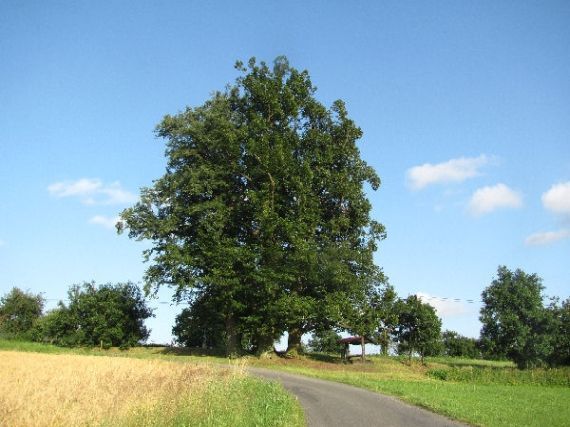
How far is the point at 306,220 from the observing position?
131 ft

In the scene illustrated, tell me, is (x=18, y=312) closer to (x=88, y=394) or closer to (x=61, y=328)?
(x=61, y=328)

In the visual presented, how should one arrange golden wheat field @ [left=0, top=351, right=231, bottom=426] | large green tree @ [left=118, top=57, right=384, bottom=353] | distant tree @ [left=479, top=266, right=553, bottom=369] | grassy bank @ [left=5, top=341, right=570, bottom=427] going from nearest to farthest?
golden wheat field @ [left=0, top=351, right=231, bottom=426] → grassy bank @ [left=5, top=341, right=570, bottom=427] → large green tree @ [left=118, top=57, right=384, bottom=353] → distant tree @ [left=479, top=266, right=553, bottom=369]

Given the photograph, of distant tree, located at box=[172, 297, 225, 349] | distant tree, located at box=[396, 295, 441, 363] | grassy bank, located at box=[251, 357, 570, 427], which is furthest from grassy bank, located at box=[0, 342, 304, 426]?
distant tree, located at box=[396, 295, 441, 363]

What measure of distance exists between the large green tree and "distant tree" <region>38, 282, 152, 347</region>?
11789 millimetres


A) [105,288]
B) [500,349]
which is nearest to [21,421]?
[105,288]

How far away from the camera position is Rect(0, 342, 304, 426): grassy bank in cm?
1138

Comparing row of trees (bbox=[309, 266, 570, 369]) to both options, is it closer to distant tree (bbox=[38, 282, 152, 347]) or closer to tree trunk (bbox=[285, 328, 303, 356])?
tree trunk (bbox=[285, 328, 303, 356])

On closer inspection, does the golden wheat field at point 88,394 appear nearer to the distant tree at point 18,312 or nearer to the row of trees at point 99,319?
the row of trees at point 99,319

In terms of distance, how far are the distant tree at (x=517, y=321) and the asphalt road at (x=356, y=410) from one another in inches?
1844

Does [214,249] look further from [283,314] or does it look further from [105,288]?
[105,288]

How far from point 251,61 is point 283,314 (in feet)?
73.4

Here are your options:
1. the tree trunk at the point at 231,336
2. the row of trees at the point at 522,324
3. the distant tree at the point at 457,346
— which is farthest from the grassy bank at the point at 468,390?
the distant tree at the point at 457,346

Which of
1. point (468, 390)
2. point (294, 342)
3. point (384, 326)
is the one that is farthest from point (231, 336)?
point (468, 390)

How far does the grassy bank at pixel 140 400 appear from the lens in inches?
448
